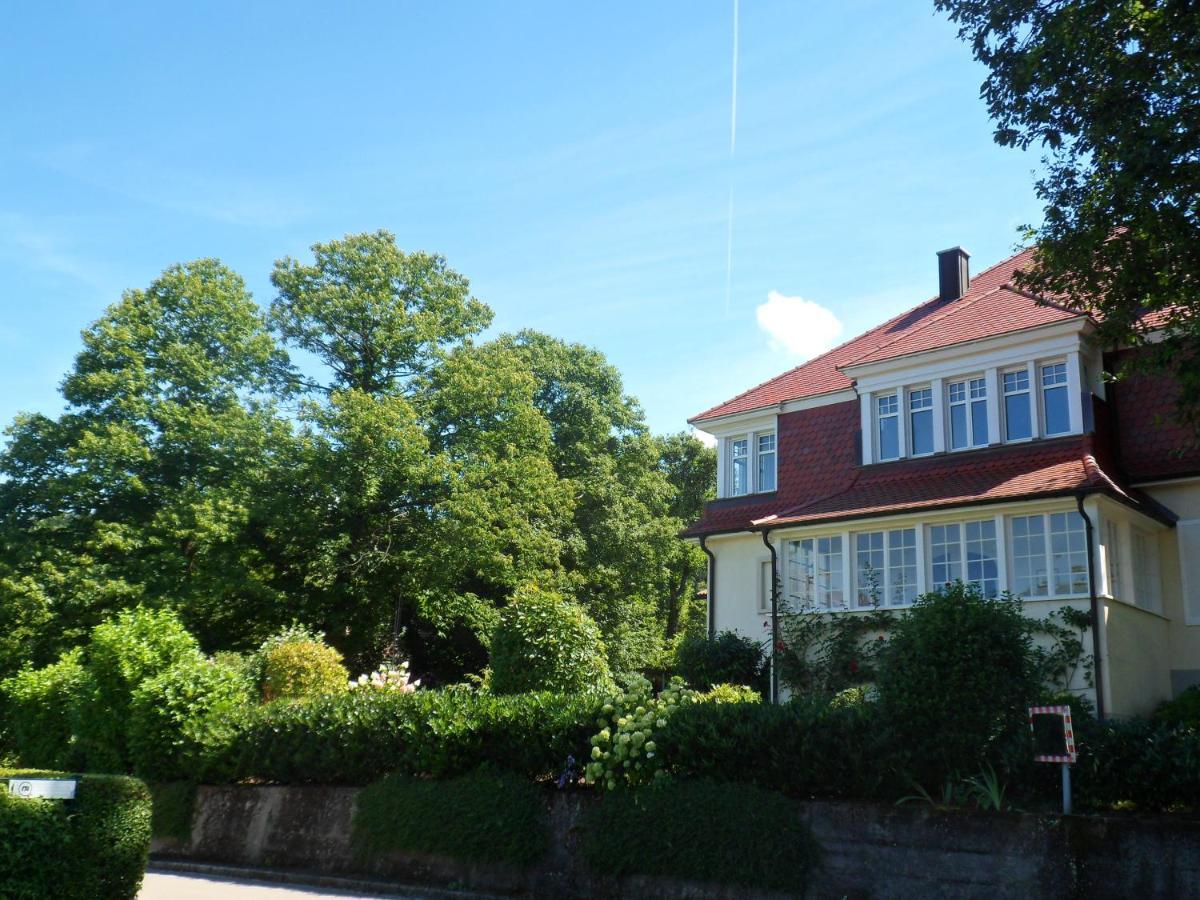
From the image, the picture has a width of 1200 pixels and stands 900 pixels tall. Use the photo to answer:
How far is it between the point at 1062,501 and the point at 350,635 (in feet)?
74.3

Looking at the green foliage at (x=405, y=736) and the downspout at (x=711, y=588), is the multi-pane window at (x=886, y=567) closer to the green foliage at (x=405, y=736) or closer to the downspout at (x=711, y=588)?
the downspout at (x=711, y=588)

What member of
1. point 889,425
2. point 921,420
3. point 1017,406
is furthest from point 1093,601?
point 889,425

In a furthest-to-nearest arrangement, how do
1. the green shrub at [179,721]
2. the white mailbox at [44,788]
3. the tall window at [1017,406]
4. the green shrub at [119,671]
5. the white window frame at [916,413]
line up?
the white window frame at [916,413] < the tall window at [1017,406] < the green shrub at [119,671] < the green shrub at [179,721] < the white mailbox at [44,788]

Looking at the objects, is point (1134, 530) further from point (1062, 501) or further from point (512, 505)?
Answer: point (512, 505)

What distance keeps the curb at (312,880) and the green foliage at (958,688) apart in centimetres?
564

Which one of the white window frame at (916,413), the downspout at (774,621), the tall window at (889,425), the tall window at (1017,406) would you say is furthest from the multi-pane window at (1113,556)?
the downspout at (774,621)

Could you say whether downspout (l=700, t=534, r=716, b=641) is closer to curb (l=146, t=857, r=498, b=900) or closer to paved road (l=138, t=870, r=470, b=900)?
curb (l=146, t=857, r=498, b=900)

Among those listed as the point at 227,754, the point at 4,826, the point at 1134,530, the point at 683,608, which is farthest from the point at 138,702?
the point at 683,608

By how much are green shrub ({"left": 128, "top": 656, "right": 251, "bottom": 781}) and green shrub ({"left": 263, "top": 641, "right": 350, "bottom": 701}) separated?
3.33 m

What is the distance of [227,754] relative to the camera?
56.2 ft

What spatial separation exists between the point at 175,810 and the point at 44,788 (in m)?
8.72

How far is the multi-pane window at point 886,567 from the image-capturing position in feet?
64.6

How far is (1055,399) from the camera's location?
19.5 m

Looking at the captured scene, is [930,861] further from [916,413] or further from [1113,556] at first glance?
[916,413]
